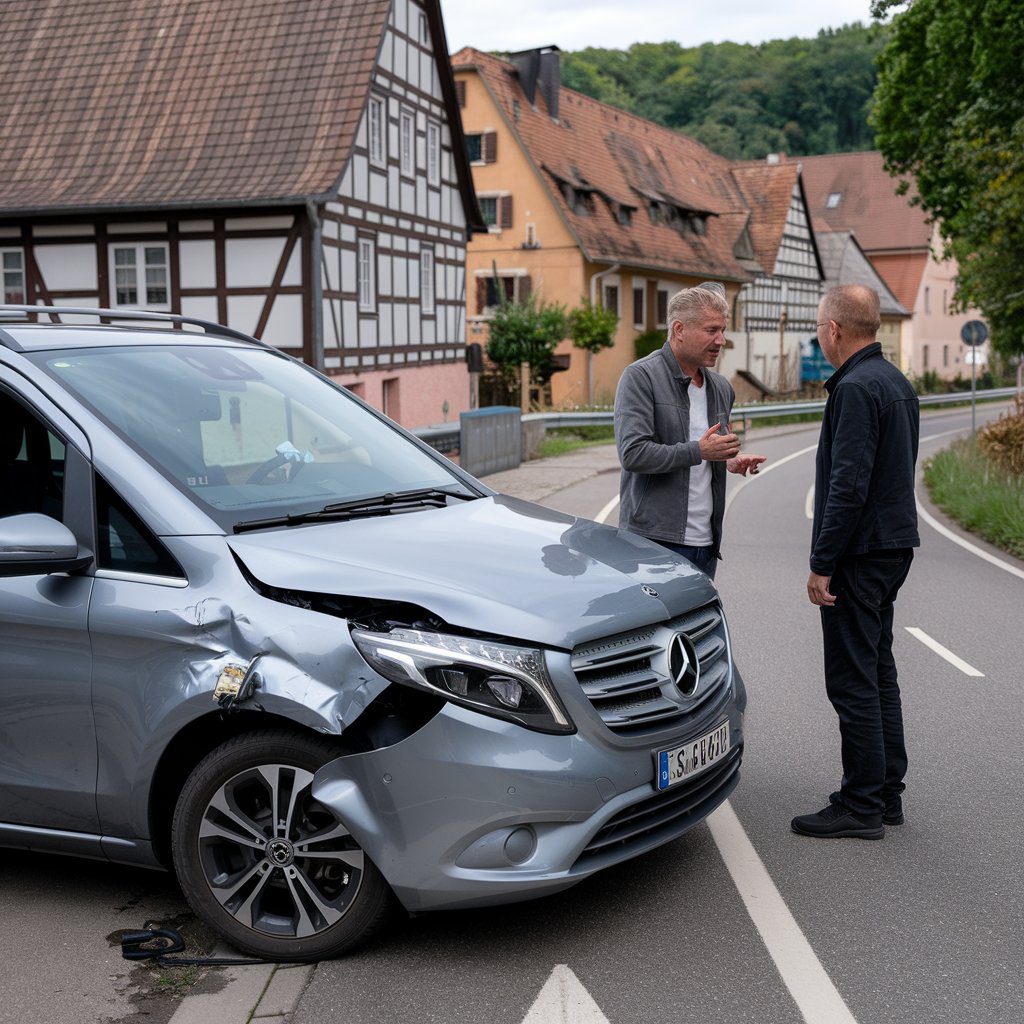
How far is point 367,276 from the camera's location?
96.2ft

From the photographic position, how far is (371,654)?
12.8 feet

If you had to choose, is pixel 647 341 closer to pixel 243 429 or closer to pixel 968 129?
pixel 968 129

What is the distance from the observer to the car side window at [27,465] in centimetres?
474

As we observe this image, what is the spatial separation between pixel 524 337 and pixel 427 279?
7104 millimetres

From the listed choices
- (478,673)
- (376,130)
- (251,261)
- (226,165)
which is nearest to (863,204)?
(376,130)

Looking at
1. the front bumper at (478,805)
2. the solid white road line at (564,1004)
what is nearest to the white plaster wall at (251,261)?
the front bumper at (478,805)

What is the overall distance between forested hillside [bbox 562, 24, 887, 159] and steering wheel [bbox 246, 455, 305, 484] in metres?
78.4

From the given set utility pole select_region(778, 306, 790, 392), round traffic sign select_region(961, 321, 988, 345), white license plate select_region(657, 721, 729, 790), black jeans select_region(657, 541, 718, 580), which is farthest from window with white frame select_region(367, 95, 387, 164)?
utility pole select_region(778, 306, 790, 392)

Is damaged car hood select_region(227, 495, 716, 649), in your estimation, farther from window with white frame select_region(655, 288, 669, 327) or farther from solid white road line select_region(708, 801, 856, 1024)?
window with white frame select_region(655, 288, 669, 327)

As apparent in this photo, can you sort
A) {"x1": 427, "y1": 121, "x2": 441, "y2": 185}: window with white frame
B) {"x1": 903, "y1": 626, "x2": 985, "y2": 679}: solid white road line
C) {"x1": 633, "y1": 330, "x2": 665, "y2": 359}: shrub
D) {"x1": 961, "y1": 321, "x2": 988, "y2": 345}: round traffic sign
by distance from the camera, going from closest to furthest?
{"x1": 903, "y1": 626, "x2": 985, "y2": 679}: solid white road line
{"x1": 427, "y1": 121, "x2": 441, "y2": 185}: window with white frame
{"x1": 961, "y1": 321, "x2": 988, "y2": 345}: round traffic sign
{"x1": 633, "y1": 330, "x2": 665, "y2": 359}: shrub

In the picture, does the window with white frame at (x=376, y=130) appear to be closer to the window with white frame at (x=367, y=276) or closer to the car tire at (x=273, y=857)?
the window with white frame at (x=367, y=276)

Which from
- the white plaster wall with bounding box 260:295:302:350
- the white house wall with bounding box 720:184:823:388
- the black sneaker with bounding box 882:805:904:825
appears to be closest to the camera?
the black sneaker with bounding box 882:805:904:825

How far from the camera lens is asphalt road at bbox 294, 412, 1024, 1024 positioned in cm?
380

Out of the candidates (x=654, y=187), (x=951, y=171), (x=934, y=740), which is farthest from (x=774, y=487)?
(x=654, y=187)
